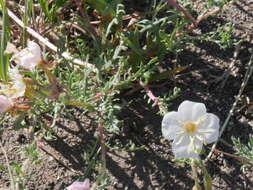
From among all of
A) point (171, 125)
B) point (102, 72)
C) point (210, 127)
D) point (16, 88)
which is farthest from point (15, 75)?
point (210, 127)

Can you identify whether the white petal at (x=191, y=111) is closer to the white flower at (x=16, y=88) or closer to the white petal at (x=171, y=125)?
the white petal at (x=171, y=125)

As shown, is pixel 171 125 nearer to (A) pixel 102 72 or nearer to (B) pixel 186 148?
(B) pixel 186 148

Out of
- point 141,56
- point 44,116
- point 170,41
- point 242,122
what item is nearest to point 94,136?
point 44,116

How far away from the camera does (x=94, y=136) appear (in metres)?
1.81

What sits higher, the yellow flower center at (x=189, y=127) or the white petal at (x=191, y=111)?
the white petal at (x=191, y=111)

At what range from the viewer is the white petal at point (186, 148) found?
133cm

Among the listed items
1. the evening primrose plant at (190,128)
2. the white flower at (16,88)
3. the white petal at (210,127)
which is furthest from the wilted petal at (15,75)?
the white petal at (210,127)

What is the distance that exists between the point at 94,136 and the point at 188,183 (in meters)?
0.46

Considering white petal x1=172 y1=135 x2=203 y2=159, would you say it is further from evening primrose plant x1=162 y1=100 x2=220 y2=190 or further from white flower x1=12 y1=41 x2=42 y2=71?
white flower x1=12 y1=41 x2=42 y2=71

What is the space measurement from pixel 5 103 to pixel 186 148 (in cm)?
63

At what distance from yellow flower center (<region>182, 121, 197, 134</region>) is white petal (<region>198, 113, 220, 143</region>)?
0.02m

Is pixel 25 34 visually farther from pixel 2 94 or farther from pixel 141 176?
pixel 141 176

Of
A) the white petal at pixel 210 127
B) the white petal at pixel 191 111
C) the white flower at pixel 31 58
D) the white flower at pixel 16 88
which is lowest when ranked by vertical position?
the white petal at pixel 210 127

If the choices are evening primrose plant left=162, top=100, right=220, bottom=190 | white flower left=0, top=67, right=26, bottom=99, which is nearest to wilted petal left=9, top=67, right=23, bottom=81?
white flower left=0, top=67, right=26, bottom=99
